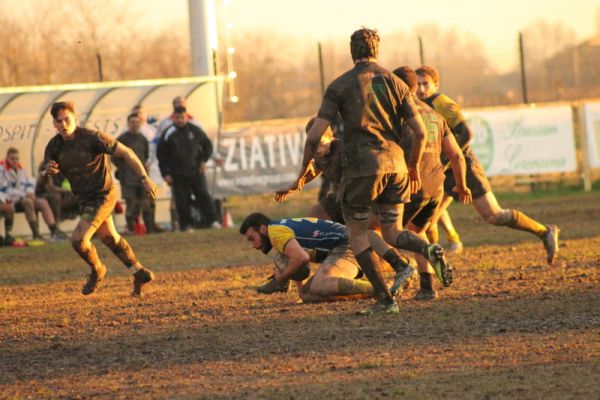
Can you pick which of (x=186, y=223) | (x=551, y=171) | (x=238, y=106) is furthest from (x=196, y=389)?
(x=238, y=106)

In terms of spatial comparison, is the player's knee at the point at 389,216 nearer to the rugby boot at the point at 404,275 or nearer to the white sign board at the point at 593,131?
the rugby boot at the point at 404,275

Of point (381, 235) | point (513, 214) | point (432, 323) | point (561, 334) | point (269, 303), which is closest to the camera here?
point (561, 334)

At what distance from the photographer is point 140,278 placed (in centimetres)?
1218

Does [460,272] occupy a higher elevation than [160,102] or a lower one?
lower

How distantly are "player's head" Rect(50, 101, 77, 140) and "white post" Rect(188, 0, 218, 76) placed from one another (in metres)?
14.9

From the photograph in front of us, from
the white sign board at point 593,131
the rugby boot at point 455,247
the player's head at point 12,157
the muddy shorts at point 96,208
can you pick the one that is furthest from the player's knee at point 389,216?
the white sign board at point 593,131

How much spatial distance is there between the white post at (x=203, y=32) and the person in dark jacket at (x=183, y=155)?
18.0 ft

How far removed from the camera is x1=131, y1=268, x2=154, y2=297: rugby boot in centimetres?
1213

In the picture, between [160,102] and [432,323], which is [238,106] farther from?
[432,323]

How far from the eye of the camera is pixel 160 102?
23.6 m

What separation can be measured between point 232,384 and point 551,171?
18.4 metres

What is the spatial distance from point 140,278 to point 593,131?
49.0 ft

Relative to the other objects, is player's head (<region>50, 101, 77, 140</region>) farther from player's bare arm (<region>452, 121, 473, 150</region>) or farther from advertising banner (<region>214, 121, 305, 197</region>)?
advertising banner (<region>214, 121, 305, 197</region>)

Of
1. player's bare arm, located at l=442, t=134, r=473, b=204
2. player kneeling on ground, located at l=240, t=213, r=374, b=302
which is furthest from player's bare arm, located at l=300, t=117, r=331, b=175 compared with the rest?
player's bare arm, located at l=442, t=134, r=473, b=204
